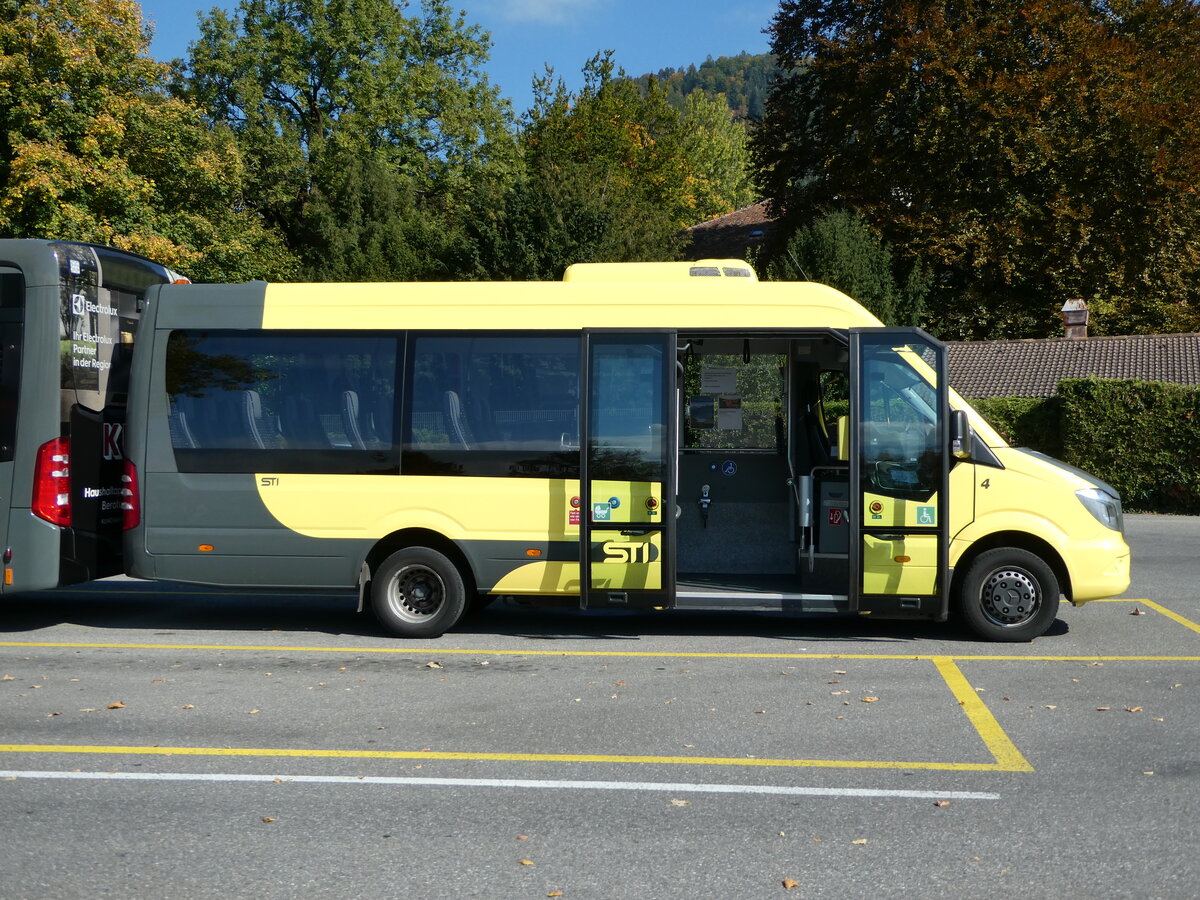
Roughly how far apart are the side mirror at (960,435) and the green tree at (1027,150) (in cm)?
2628

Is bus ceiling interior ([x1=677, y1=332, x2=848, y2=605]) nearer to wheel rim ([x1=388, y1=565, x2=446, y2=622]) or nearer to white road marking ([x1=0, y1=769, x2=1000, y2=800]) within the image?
wheel rim ([x1=388, y1=565, x2=446, y2=622])

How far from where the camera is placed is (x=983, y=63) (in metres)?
33.5

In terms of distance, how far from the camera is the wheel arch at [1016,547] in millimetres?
9602

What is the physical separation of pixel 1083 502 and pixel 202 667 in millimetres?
6836

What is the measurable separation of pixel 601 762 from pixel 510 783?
1.92ft

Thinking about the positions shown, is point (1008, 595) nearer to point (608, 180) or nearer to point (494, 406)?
point (494, 406)

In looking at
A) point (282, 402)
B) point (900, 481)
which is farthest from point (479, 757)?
point (282, 402)

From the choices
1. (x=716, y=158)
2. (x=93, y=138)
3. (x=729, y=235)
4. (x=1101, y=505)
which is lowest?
(x=1101, y=505)

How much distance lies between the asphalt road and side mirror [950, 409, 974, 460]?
5.09 ft

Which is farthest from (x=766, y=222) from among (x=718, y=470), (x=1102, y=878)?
(x=1102, y=878)

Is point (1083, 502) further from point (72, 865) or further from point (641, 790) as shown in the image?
point (72, 865)

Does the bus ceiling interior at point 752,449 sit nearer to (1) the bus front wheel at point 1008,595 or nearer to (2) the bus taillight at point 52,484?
(1) the bus front wheel at point 1008,595

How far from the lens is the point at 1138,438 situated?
22828 millimetres

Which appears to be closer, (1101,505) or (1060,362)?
(1101,505)
